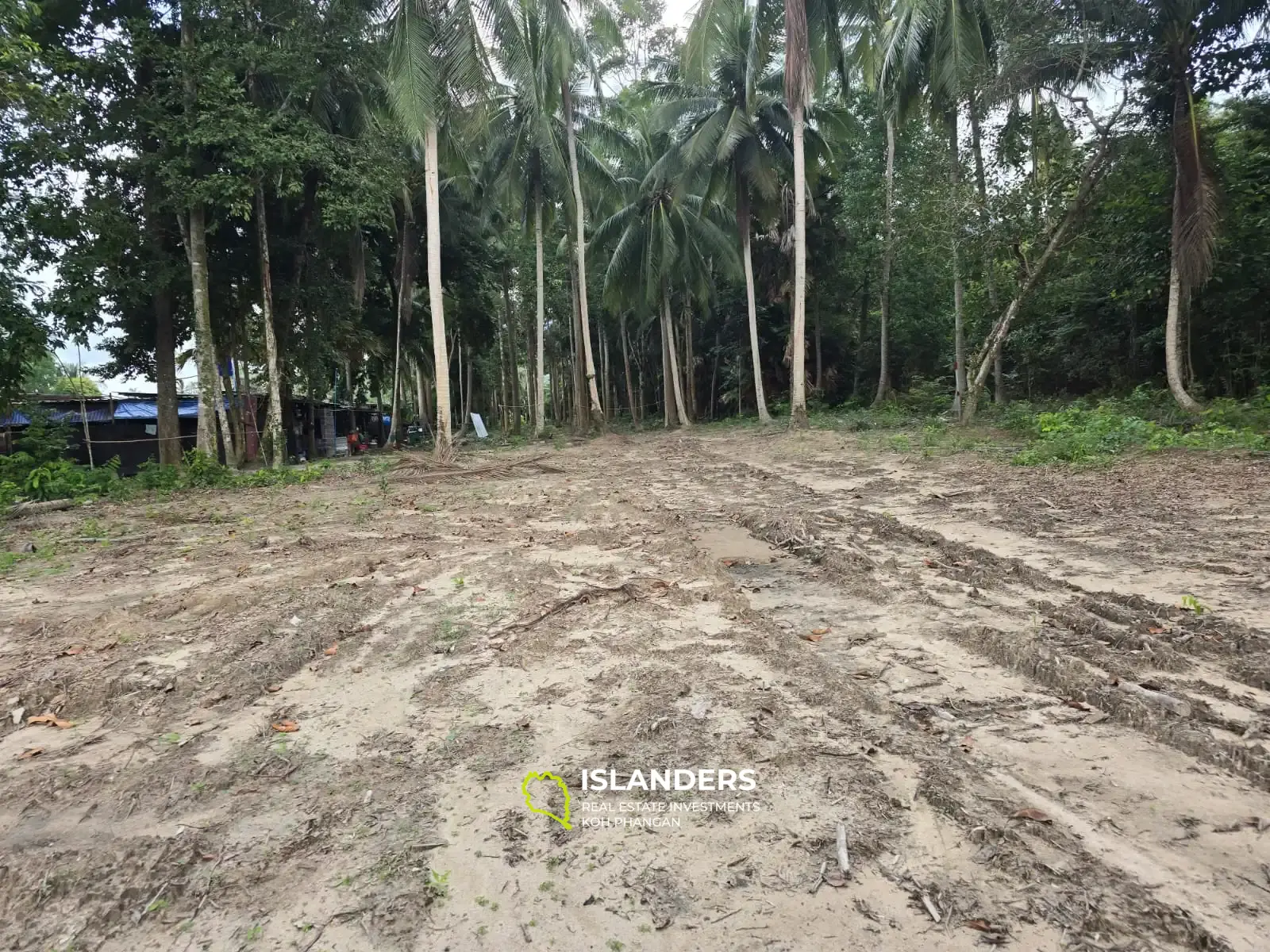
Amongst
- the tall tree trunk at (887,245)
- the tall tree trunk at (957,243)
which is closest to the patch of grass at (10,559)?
the tall tree trunk at (957,243)

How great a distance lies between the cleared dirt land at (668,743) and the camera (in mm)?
1904

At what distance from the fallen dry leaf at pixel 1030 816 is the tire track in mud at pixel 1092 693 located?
4cm

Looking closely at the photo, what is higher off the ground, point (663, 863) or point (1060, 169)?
point (1060, 169)

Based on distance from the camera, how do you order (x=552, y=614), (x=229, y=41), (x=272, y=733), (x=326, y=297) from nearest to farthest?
(x=272, y=733), (x=552, y=614), (x=229, y=41), (x=326, y=297)

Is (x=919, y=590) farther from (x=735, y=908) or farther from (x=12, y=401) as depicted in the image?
(x=12, y=401)

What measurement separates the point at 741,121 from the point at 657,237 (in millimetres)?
5337

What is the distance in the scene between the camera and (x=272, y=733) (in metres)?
3.01

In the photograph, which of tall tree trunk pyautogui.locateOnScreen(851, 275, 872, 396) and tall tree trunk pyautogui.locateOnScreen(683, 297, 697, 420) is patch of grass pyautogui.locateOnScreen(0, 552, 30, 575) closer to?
tall tree trunk pyautogui.locateOnScreen(683, 297, 697, 420)

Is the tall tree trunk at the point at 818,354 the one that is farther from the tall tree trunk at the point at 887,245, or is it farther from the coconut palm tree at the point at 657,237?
the tall tree trunk at the point at 887,245

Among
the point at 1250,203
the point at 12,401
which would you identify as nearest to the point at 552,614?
the point at 12,401

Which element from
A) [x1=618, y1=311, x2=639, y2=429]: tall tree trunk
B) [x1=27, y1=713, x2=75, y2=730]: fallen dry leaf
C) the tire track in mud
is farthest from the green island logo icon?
[x1=618, y1=311, x2=639, y2=429]: tall tree trunk

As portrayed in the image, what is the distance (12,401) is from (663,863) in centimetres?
1385

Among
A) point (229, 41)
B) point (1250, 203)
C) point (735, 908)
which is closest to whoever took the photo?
point (735, 908)

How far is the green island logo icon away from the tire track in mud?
1246mm
